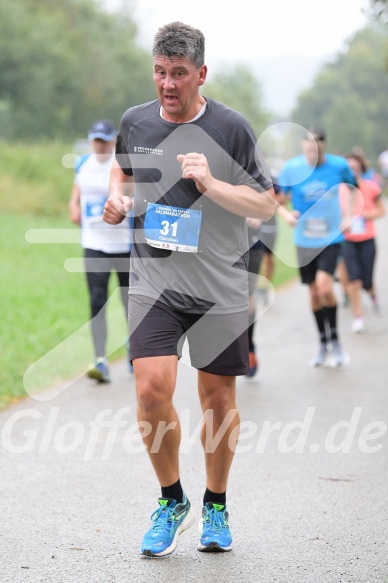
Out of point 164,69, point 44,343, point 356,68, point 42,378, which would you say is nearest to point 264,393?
point 42,378

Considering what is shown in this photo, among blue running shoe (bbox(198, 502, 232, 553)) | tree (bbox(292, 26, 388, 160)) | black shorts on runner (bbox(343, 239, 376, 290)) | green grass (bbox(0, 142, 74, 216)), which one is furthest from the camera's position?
tree (bbox(292, 26, 388, 160))

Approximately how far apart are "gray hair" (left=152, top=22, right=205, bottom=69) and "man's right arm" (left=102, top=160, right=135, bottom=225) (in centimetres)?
61

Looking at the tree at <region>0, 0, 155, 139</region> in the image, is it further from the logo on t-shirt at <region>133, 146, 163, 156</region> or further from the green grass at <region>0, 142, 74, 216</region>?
the logo on t-shirt at <region>133, 146, 163, 156</region>

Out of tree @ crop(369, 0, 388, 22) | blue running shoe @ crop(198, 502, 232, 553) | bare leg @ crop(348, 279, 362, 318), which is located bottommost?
blue running shoe @ crop(198, 502, 232, 553)

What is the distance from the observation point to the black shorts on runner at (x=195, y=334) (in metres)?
4.35

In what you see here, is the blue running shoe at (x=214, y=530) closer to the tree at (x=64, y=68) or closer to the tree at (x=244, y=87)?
the tree at (x=64, y=68)

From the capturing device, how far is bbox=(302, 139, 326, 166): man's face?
9191mm

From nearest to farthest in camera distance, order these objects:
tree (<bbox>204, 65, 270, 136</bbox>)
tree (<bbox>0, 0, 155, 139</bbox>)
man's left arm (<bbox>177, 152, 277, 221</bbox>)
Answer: man's left arm (<bbox>177, 152, 277, 221</bbox>), tree (<bbox>0, 0, 155, 139</bbox>), tree (<bbox>204, 65, 270, 136</bbox>)

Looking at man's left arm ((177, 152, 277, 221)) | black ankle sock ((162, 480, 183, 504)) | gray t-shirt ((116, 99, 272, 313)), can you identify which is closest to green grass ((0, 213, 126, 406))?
black ankle sock ((162, 480, 183, 504))

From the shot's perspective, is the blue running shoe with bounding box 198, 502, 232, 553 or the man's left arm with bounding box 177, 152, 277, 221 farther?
the blue running shoe with bounding box 198, 502, 232, 553

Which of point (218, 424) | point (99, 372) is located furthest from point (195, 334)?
point (99, 372)

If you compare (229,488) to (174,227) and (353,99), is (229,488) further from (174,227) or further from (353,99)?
(353,99)

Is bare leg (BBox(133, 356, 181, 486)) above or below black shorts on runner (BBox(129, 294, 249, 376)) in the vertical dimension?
below

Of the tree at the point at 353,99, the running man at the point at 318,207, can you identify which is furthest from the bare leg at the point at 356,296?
the tree at the point at 353,99
